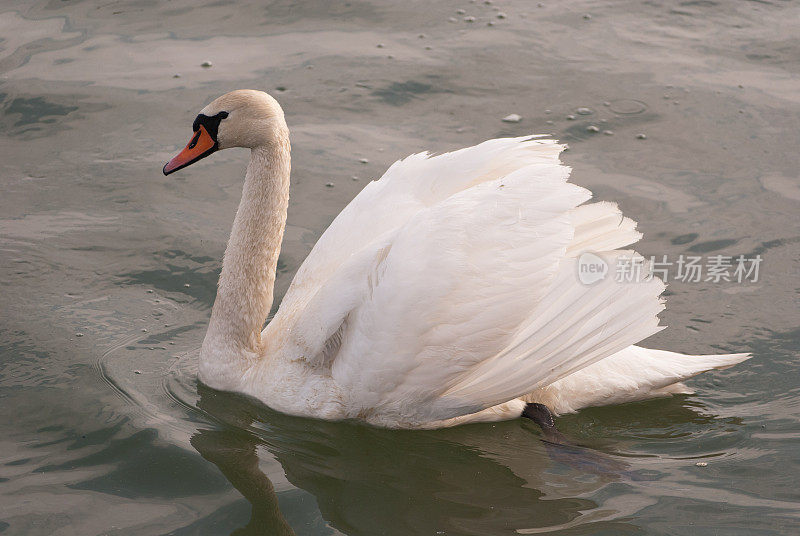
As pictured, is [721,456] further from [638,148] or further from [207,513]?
[638,148]

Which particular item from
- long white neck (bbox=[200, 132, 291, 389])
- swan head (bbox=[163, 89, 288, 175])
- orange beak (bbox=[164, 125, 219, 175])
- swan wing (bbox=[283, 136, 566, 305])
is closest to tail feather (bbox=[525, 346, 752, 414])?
swan wing (bbox=[283, 136, 566, 305])

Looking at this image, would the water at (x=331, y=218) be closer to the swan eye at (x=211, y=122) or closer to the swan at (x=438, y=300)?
the swan at (x=438, y=300)

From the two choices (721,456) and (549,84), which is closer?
(721,456)

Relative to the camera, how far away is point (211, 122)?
18.0ft

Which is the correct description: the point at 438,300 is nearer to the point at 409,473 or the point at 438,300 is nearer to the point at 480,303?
the point at 480,303

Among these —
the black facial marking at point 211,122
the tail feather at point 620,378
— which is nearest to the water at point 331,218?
the tail feather at point 620,378

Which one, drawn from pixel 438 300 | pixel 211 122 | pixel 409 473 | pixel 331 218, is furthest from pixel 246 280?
pixel 331 218

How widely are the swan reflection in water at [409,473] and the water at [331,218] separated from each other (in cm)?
1

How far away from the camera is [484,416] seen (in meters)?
5.46

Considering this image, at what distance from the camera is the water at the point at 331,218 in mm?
4902

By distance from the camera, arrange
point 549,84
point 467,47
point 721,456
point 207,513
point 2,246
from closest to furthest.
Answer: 1. point 207,513
2. point 721,456
3. point 2,246
4. point 549,84
5. point 467,47

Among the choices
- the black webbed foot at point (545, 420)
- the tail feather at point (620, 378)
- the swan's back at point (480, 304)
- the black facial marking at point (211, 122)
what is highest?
the black facial marking at point (211, 122)

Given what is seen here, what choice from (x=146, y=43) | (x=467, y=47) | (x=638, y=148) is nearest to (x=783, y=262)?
(x=638, y=148)

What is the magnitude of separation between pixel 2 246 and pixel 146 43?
11.4 feet
